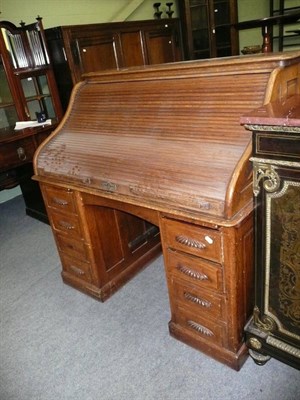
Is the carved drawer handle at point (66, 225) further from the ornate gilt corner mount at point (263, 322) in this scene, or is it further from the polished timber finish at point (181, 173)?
the ornate gilt corner mount at point (263, 322)

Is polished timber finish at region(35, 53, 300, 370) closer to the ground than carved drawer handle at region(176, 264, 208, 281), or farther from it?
farther from it

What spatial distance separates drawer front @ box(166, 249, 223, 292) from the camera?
148 centimetres

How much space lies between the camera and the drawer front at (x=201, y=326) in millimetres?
1627

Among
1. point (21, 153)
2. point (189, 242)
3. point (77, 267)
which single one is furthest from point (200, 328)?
point (21, 153)

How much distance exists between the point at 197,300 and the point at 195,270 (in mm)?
187

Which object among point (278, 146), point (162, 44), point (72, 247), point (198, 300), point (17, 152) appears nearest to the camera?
point (278, 146)

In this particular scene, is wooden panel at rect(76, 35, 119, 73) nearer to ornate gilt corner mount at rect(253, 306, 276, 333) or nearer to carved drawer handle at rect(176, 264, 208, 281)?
carved drawer handle at rect(176, 264, 208, 281)

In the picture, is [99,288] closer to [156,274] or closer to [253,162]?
[156,274]

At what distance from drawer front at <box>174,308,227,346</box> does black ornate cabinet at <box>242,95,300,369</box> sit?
0.41ft

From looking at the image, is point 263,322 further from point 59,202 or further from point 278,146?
point 59,202

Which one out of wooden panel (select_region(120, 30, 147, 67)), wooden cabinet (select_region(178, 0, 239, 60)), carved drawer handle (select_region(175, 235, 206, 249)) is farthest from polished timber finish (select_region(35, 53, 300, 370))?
wooden cabinet (select_region(178, 0, 239, 60))

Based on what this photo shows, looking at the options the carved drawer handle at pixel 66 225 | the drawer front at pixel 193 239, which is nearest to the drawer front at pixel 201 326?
the drawer front at pixel 193 239

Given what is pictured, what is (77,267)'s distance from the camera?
2.28 meters

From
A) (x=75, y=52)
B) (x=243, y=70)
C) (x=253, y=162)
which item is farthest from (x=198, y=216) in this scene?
(x=75, y=52)
